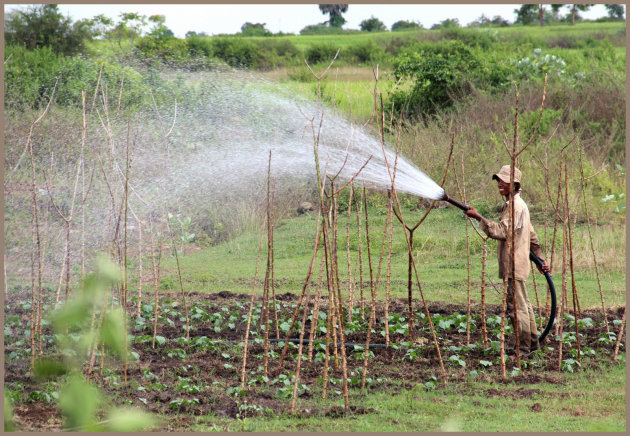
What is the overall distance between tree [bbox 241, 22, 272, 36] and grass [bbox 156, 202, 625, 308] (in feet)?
121

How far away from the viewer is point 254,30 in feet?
156

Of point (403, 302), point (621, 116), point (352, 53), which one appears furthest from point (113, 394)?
point (352, 53)

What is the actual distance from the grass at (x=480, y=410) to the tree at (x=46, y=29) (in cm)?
1579

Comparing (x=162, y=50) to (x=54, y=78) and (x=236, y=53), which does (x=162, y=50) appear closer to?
(x=54, y=78)

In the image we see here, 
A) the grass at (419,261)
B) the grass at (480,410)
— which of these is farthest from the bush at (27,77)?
the grass at (480,410)

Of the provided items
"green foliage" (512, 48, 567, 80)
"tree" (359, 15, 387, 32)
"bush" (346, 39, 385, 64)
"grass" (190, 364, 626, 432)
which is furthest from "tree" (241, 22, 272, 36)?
"grass" (190, 364, 626, 432)

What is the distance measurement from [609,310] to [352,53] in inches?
949

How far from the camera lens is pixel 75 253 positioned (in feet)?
31.8

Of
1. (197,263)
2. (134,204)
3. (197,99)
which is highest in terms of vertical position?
(197,99)

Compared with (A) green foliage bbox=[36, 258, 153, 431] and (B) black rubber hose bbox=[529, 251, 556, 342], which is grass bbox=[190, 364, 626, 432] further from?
(A) green foliage bbox=[36, 258, 153, 431]

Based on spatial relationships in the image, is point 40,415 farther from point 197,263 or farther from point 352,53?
point 352,53

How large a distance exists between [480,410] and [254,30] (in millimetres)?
45545

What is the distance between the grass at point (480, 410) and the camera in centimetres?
426

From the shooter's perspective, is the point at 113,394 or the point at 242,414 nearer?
the point at 242,414
